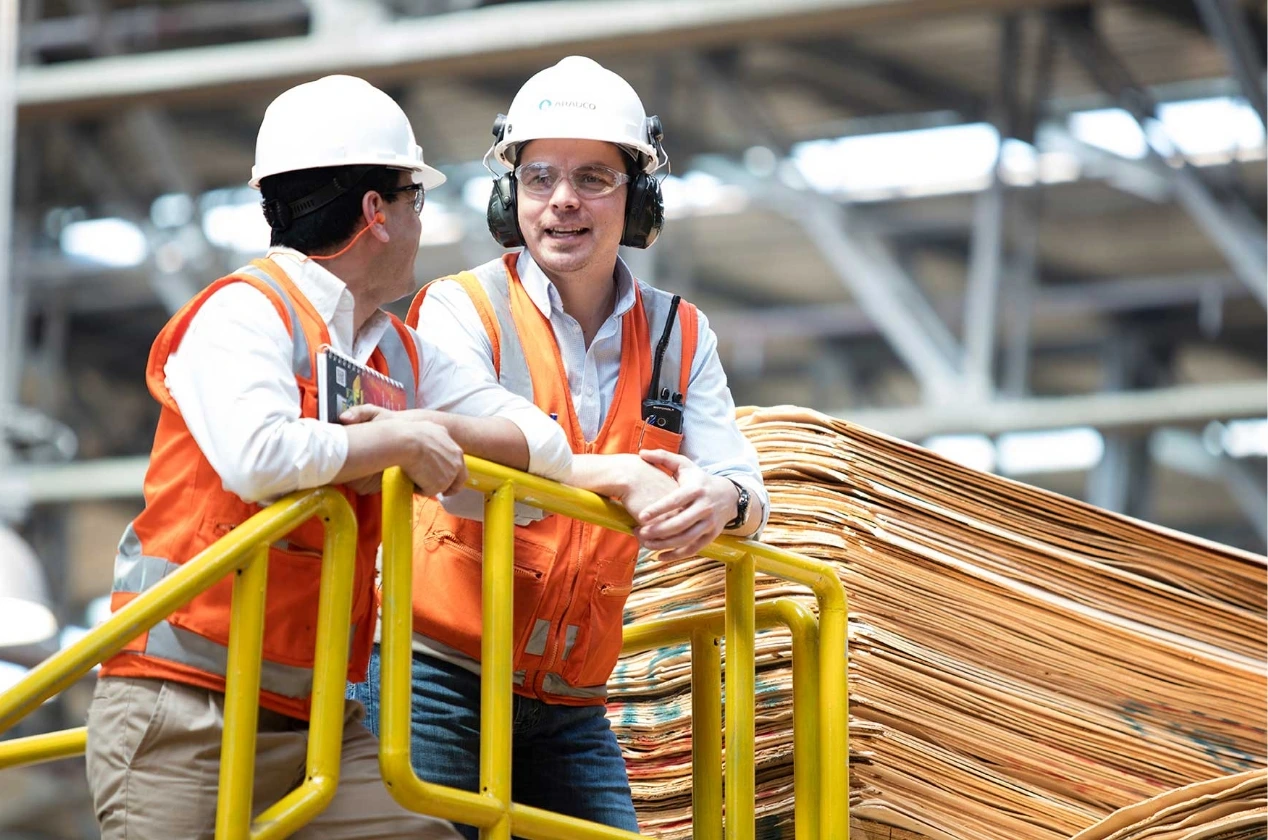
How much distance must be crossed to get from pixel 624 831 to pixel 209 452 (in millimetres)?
1184

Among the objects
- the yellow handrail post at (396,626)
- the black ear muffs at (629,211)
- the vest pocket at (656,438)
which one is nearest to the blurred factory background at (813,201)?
the black ear muffs at (629,211)

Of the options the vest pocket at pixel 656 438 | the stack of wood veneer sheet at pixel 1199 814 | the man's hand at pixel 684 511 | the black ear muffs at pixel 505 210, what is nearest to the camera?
the man's hand at pixel 684 511

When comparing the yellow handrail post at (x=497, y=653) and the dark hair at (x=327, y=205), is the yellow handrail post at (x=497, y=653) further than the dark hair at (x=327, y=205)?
No

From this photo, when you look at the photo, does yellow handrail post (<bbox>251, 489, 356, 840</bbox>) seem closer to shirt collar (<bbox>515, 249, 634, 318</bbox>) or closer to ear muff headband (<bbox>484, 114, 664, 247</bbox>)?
shirt collar (<bbox>515, 249, 634, 318</bbox>)

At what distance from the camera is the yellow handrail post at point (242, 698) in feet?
9.17

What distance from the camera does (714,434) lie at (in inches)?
153

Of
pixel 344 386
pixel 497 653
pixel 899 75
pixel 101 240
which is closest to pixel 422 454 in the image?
pixel 344 386

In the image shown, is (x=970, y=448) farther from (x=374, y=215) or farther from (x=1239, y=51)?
(x=374, y=215)

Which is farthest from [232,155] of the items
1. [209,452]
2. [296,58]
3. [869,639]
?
[209,452]

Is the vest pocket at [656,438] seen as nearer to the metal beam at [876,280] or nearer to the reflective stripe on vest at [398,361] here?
the reflective stripe on vest at [398,361]

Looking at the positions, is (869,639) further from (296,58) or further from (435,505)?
(296,58)

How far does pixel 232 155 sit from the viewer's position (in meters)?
16.4

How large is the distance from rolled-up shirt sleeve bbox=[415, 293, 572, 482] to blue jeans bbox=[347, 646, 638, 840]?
1.71 feet

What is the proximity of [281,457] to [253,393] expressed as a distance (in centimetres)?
12
